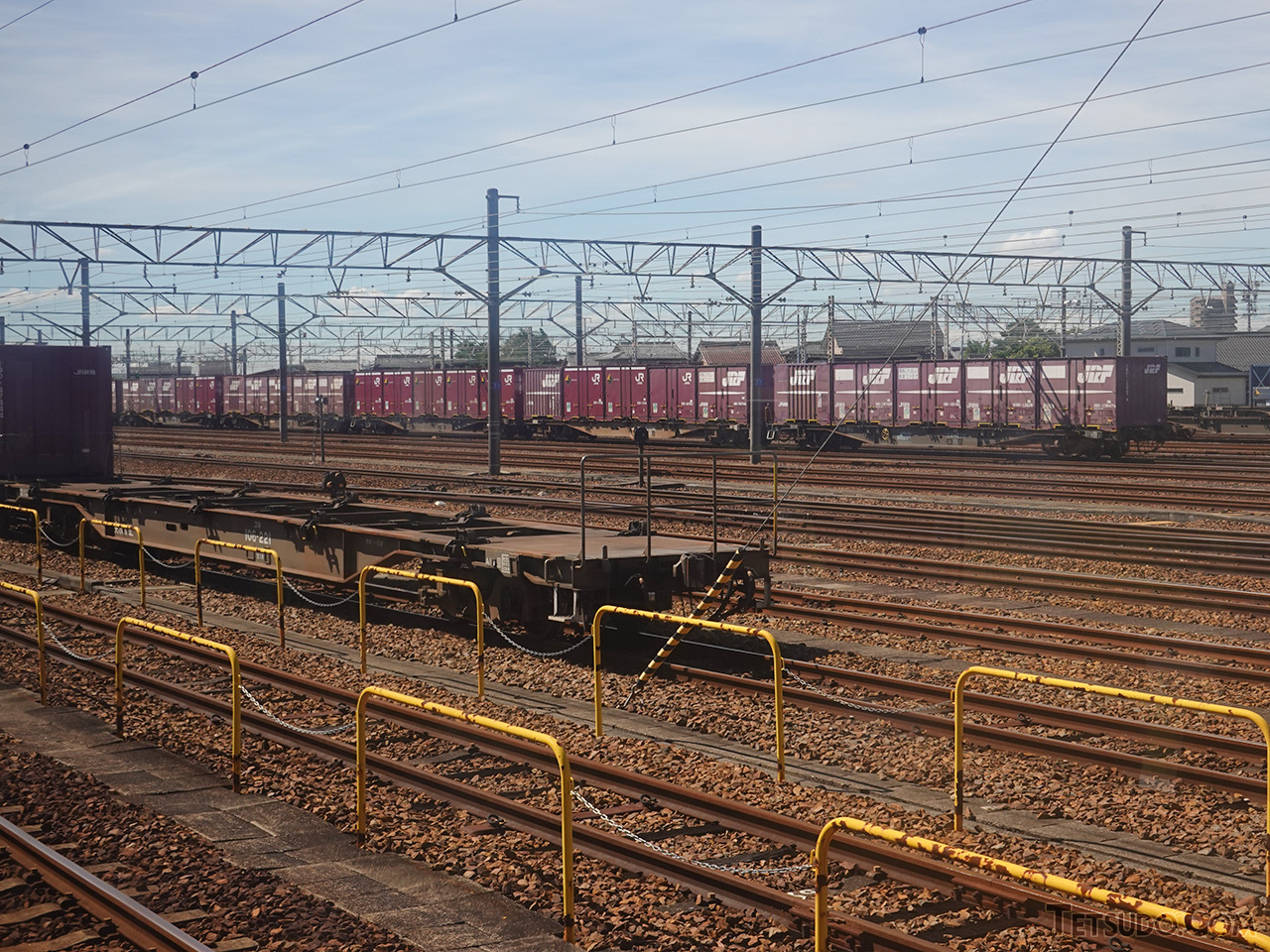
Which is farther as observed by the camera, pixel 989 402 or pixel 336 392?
pixel 336 392

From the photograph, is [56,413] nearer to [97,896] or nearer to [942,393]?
[97,896]

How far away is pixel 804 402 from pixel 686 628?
118 feet

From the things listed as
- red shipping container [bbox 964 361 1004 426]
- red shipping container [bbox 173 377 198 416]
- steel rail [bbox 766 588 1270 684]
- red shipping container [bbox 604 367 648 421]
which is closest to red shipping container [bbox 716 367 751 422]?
red shipping container [bbox 604 367 648 421]

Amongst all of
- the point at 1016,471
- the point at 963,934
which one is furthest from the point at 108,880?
the point at 1016,471

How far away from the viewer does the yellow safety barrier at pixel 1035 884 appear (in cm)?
414

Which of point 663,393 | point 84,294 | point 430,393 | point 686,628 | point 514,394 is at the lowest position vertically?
point 686,628

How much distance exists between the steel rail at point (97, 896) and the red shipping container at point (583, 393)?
142 feet

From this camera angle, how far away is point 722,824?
25.4 ft

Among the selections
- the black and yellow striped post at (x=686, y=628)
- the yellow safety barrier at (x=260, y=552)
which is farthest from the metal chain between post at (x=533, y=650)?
the yellow safety barrier at (x=260, y=552)

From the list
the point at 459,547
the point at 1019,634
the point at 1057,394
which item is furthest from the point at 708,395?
the point at 459,547

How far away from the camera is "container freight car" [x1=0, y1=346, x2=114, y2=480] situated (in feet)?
75.2

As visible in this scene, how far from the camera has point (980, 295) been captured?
2525 inches

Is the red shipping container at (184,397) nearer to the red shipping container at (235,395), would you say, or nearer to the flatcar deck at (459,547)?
the red shipping container at (235,395)

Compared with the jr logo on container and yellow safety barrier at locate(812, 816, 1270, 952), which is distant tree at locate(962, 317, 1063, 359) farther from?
yellow safety barrier at locate(812, 816, 1270, 952)
